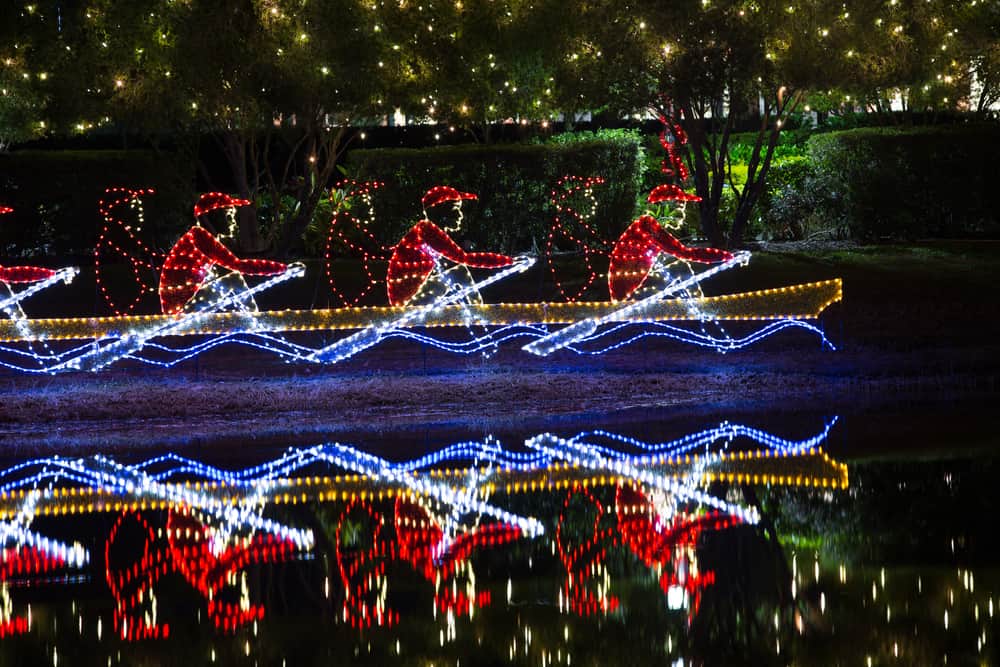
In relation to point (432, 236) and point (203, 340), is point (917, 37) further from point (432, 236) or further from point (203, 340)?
point (203, 340)

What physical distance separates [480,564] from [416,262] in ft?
A: 34.1

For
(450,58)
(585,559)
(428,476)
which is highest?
(450,58)

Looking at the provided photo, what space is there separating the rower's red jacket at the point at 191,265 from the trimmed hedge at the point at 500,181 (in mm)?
5625

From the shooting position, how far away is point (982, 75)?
88.0 feet

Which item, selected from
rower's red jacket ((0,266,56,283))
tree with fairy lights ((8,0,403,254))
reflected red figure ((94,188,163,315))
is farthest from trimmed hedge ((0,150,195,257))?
rower's red jacket ((0,266,56,283))

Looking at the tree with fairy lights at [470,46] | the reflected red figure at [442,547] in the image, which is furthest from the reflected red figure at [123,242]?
the reflected red figure at [442,547]

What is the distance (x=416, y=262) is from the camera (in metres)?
20.1

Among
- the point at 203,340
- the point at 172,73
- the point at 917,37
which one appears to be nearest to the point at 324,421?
the point at 203,340

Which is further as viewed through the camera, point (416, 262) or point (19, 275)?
point (416, 262)

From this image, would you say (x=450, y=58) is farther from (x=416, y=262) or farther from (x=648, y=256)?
(x=648, y=256)

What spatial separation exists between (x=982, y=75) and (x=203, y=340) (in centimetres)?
1325

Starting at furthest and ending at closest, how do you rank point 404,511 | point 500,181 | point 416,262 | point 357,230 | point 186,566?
1. point 357,230
2. point 500,181
3. point 416,262
4. point 404,511
5. point 186,566

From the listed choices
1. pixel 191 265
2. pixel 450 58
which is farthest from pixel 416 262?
pixel 450 58

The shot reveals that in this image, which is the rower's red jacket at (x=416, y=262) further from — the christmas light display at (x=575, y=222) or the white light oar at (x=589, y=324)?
the christmas light display at (x=575, y=222)
